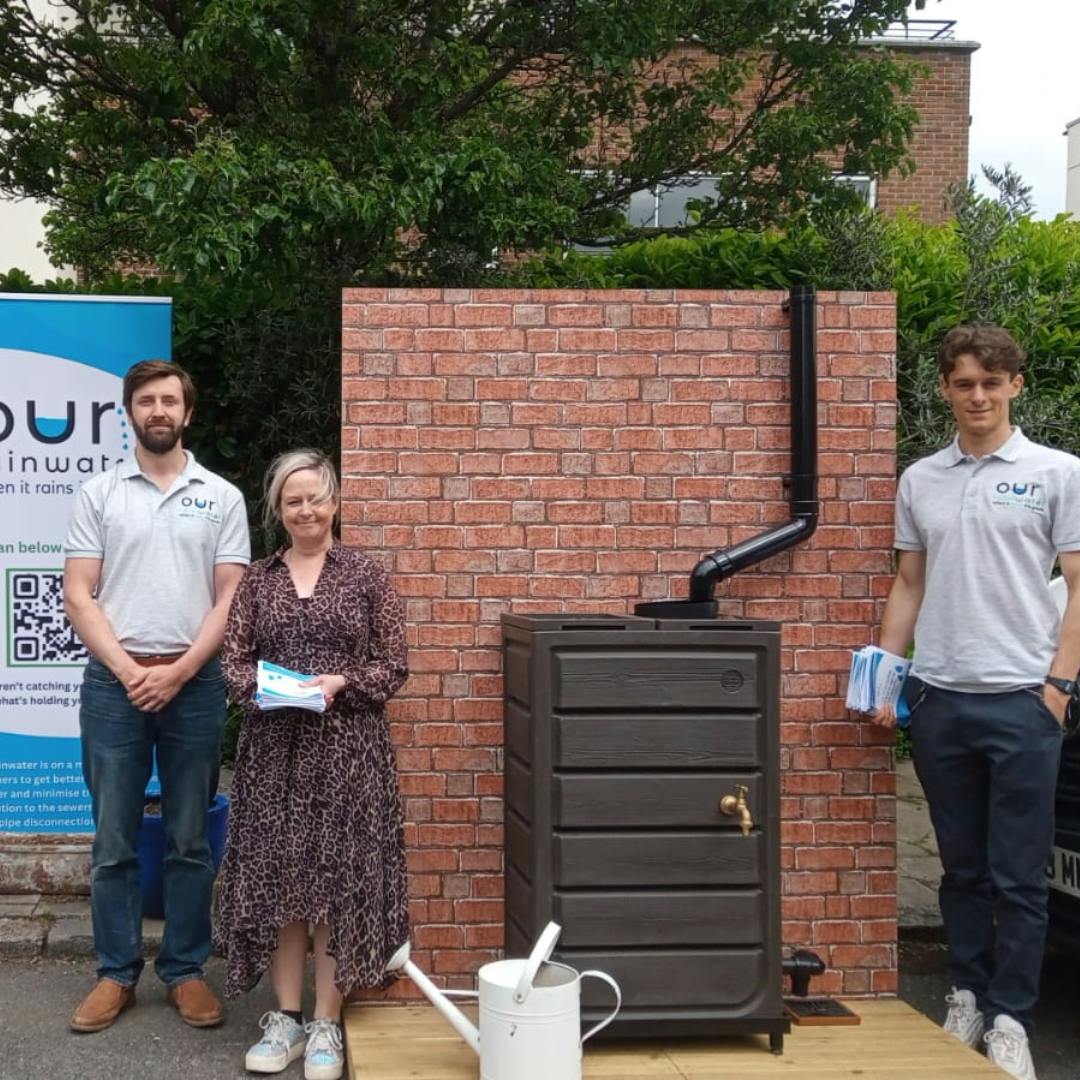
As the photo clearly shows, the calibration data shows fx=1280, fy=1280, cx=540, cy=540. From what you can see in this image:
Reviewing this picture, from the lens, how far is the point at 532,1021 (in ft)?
10.8

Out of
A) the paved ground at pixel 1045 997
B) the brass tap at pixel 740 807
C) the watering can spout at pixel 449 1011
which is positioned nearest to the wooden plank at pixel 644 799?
the brass tap at pixel 740 807

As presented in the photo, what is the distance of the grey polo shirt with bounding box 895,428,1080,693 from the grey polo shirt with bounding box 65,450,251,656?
7.45ft

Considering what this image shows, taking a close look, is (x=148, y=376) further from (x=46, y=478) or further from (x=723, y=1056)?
(x=723, y=1056)

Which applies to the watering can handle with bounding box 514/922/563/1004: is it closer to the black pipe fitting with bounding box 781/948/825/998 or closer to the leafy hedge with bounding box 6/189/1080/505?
the black pipe fitting with bounding box 781/948/825/998

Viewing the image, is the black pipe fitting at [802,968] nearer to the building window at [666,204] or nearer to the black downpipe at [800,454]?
the black downpipe at [800,454]

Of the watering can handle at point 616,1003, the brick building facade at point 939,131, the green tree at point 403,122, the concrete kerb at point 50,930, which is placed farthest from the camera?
the brick building facade at point 939,131

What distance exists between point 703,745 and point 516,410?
132cm

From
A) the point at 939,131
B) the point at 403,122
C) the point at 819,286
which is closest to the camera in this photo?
the point at 403,122

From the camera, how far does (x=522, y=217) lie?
18.9ft

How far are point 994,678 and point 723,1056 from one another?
137cm

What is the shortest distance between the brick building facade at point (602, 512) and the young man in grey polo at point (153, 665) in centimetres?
54

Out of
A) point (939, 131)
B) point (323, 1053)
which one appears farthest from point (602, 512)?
point (939, 131)

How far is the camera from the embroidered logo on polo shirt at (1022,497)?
3820 millimetres

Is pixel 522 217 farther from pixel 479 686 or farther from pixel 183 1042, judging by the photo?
pixel 183 1042
